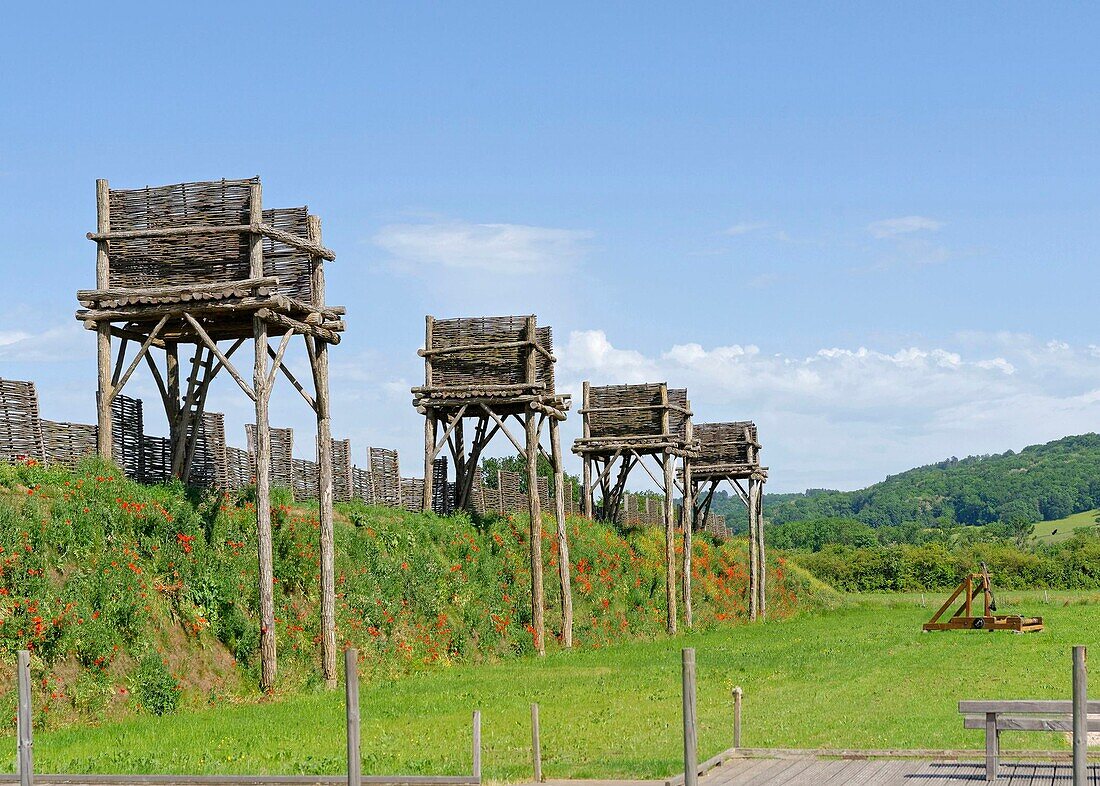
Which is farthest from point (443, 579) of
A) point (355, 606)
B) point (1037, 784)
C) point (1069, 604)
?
point (1069, 604)

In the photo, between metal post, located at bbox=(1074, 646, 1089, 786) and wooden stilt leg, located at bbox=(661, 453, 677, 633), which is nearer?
metal post, located at bbox=(1074, 646, 1089, 786)

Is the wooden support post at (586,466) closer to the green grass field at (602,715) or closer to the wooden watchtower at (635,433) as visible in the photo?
the wooden watchtower at (635,433)

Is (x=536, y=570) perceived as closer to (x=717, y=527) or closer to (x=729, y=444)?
(x=729, y=444)

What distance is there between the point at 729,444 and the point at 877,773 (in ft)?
161

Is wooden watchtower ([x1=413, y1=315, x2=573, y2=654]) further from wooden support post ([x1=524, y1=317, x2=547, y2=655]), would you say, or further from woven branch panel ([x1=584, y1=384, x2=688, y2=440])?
woven branch panel ([x1=584, y1=384, x2=688, y2=440])

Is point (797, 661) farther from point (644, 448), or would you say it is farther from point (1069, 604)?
point (1069, 604)

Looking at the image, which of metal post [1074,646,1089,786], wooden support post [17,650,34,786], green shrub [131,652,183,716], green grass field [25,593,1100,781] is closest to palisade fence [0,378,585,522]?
green shrub [131,652,183,716]

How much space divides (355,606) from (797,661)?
1227cm

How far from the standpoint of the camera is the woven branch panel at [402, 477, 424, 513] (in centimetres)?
4456

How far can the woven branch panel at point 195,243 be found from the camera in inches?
1155

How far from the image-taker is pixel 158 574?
27.1 meters

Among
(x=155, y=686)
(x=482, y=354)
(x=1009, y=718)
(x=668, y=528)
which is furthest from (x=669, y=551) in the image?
(x=1009, y=718)

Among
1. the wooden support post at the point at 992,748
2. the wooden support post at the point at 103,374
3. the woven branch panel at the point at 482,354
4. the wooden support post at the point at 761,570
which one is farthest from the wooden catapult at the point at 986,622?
the wooden support post at the point at 992,748

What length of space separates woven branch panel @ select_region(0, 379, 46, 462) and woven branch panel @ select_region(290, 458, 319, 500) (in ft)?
34.3
